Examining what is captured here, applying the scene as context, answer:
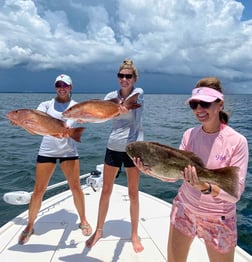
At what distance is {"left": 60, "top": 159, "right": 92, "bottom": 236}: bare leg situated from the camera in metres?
4.38

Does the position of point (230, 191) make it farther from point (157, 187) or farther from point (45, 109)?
point (157, 187)

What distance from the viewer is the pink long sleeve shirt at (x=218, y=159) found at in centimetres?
230

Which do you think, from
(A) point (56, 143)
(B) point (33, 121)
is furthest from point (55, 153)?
(B) point (33, 121)

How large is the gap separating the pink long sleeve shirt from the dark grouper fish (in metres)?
0.08

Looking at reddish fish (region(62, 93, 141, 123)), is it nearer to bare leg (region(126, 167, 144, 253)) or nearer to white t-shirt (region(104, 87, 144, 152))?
white t-shirt (region(104, 87, 144, 152))

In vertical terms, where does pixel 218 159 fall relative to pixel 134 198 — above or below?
above

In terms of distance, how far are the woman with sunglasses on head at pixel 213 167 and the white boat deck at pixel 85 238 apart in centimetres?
153

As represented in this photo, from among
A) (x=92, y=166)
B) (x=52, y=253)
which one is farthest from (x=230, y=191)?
(x=92, y=166)

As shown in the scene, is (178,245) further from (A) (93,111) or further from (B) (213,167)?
(A) (93,111)

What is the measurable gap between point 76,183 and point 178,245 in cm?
218

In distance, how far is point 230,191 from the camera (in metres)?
2.19

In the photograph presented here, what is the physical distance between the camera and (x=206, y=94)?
2.38 metres

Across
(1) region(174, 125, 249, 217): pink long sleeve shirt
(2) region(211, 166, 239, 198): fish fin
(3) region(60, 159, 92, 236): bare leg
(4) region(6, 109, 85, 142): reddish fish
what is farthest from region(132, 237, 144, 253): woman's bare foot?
(2) region(211, 166, 239, 198): fish fin

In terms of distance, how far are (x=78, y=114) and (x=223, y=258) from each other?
1920mm
